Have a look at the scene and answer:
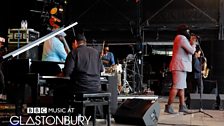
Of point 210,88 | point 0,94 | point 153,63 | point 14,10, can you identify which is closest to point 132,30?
point 153,63

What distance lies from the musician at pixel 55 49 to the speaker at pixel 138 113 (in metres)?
1.35

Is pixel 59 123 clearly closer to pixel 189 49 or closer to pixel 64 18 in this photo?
pixel 189 49

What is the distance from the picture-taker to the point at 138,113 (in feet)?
20.1

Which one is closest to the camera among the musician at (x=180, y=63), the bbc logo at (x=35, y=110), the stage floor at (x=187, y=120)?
the bbc logo at (x=35, y=110)

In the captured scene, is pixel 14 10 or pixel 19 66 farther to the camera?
pixel 14 10

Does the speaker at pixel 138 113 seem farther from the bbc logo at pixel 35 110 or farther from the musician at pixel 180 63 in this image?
the bbc logo at pixel 35 110

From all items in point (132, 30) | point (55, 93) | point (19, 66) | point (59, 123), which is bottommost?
point (59, 123)

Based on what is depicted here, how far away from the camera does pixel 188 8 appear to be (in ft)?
40.7

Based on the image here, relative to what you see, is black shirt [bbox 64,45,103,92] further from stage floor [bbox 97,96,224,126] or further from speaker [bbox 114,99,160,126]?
stage floor [bbox 97,96,224,126]

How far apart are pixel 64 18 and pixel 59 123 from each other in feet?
26.5

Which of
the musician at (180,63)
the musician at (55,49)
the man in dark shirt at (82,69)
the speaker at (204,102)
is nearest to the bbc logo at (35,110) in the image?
the man in dark shirt at (82,69)

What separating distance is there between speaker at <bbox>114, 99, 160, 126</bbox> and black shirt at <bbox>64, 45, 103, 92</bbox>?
821mm

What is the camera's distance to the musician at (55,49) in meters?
6.53

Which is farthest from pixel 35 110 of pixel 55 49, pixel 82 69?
pixel 55 49
